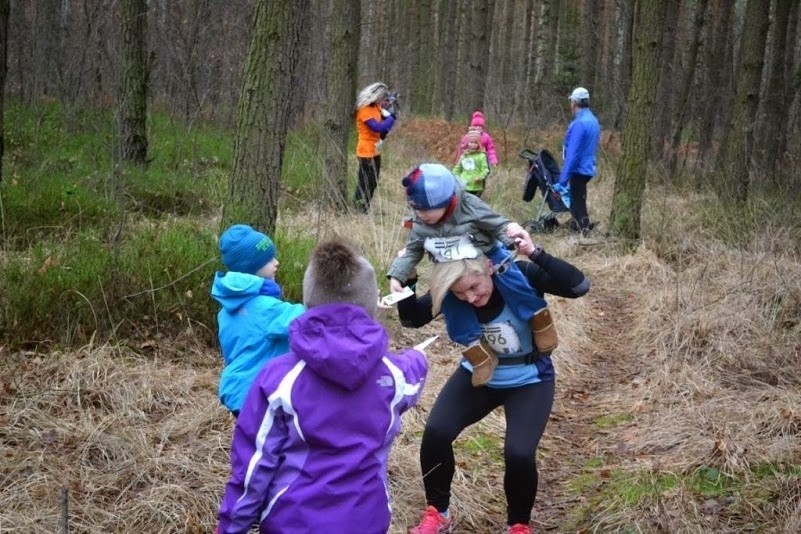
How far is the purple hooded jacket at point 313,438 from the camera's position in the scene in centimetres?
241

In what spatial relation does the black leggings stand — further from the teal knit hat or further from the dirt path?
the teal knit hat

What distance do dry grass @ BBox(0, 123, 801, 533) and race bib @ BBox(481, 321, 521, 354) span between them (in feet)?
3.53

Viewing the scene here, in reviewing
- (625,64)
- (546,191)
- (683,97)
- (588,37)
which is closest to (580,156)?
(546,191)

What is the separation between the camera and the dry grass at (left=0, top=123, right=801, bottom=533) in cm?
366

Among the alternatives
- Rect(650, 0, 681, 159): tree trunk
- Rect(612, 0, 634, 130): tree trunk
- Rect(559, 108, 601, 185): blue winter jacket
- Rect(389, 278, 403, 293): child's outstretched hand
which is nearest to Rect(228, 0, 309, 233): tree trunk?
Rect(389, 278, 403, 293): child's outstretched hand

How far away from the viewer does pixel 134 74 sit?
33.4 feet

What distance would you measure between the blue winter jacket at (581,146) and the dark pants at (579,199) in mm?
74

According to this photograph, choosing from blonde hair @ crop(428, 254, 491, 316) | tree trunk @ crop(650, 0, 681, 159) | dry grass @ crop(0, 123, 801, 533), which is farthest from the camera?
tree trunk @ crop(650, 0, 681, 159)

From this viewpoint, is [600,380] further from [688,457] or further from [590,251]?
[590,251]

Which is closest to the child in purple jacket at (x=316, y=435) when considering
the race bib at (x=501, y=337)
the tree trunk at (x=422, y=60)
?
the race bib at (x=501, y=337)

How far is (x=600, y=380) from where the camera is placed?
6125 mm

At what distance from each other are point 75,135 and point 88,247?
5.29 metres

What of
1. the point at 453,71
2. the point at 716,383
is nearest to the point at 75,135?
the point at 716,383

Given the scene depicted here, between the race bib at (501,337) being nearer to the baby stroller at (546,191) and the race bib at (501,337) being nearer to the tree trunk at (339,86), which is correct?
the tree trunk at (339,86)
